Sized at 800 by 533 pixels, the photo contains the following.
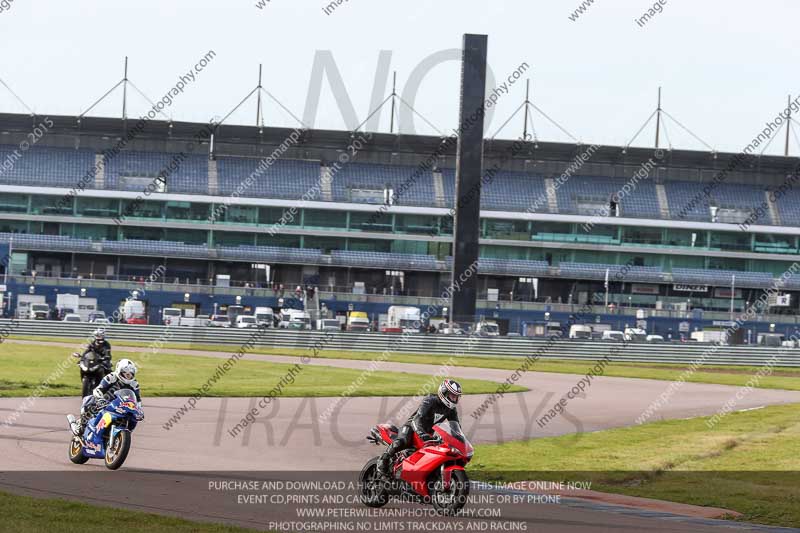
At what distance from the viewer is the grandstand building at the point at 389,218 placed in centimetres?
9494

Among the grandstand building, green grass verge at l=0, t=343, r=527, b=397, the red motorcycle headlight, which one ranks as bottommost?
green grass verge at l=0, t=343, r=527, b=397

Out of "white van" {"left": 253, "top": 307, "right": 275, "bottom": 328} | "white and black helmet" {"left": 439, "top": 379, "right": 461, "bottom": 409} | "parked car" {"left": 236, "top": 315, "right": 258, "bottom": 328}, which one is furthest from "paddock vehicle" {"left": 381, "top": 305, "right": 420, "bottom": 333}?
"white and black helmet" {"left": 439, "top": 379, "right": 461, "bottom": 409}

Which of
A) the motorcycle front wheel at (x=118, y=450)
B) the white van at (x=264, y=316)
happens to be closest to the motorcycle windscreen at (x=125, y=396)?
the motorcycle front wheel at (x=118, y=450)

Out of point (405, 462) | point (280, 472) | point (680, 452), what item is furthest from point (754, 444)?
point (405, 462)

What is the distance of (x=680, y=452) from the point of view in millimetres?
24328

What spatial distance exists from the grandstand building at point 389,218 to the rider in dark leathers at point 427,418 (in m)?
75.4

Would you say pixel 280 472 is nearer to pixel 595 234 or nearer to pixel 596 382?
pixel 596 382

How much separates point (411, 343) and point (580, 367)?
31.4ft

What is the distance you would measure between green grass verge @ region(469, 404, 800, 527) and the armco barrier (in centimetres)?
3316

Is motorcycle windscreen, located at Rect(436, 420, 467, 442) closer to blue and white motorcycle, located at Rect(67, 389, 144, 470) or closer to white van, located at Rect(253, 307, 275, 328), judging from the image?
blue and white motorcycle, located at Rect(67, 389, 144, 470)

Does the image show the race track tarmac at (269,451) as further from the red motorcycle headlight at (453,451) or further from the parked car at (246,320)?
the parked car at (246,320)

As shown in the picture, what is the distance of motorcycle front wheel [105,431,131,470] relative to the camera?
16969mm

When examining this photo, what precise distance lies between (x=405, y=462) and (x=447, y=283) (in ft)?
274

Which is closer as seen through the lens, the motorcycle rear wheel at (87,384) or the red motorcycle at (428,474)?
the red motorcycle at (428,474)
